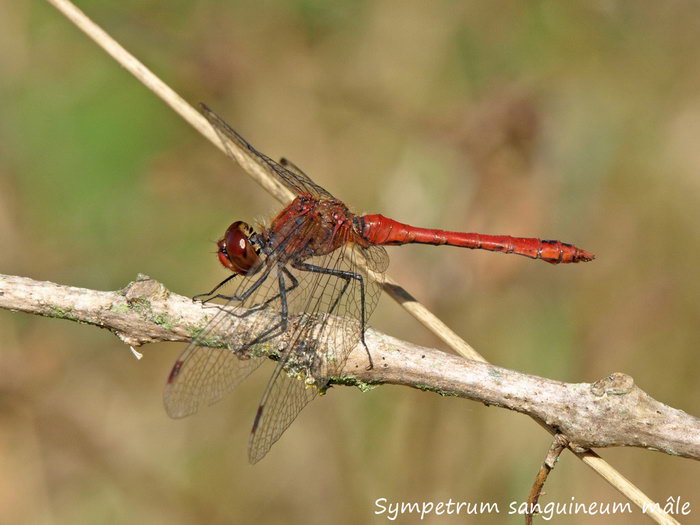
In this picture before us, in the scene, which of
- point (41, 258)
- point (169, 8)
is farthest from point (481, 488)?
point (169, 8)

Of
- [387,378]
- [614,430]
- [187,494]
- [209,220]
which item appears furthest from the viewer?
[209,220]

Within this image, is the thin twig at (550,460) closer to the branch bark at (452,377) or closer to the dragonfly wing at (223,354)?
the branch bark at (452,377)

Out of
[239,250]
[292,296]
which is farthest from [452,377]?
[239,250]

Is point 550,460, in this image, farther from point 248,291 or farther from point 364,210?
point 364,210

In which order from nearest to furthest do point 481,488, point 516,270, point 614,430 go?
point 614,430 < point 481,488 < point 516,270

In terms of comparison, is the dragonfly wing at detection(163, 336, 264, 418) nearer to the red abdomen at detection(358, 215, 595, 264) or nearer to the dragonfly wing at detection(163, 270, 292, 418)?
the dragonfly wing at detection(163, 270, 292, 418)

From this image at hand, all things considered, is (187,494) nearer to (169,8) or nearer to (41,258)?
(41,258)

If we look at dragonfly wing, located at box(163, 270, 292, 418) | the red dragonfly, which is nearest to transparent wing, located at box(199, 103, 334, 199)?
the red dragonfly
